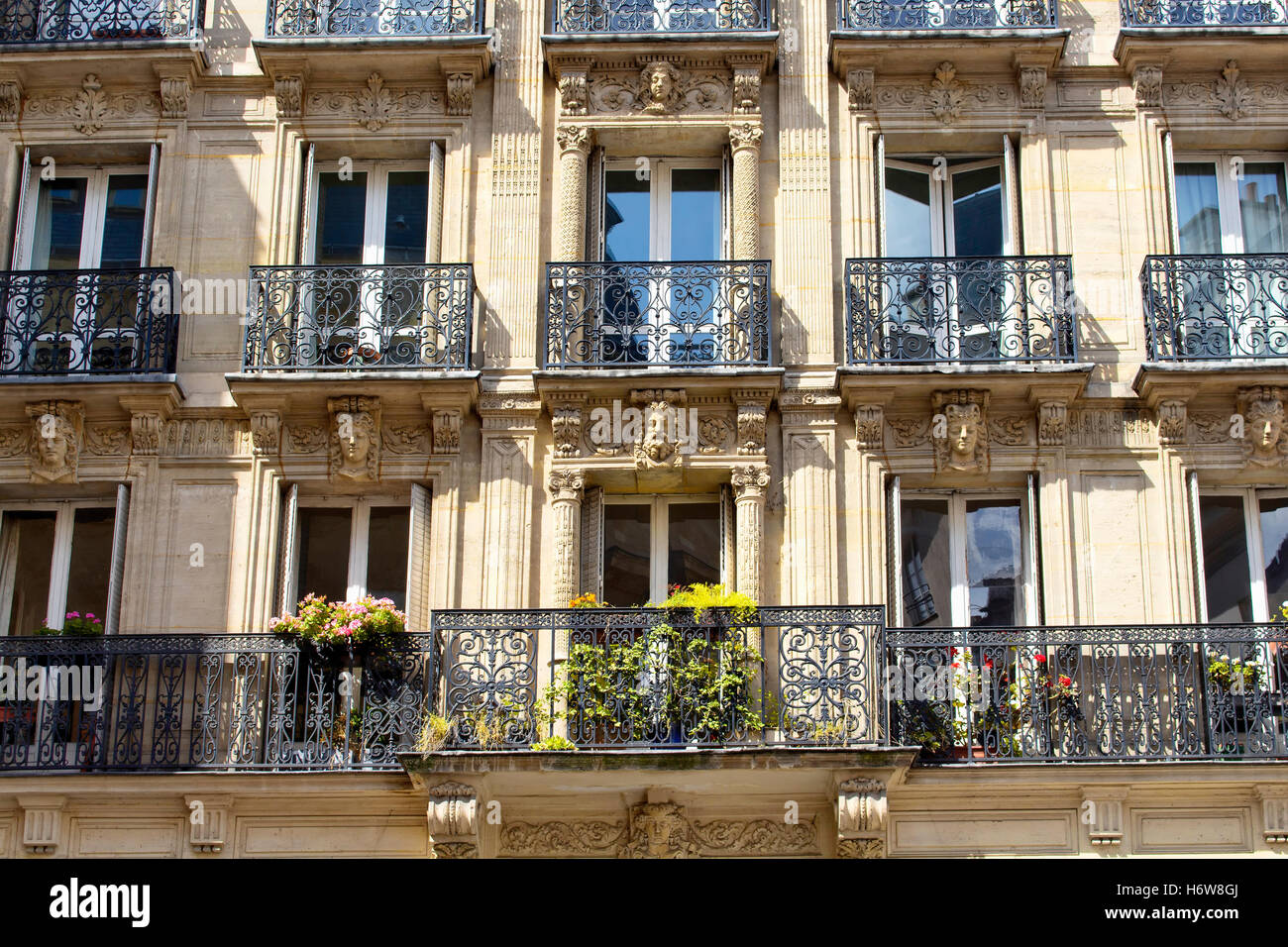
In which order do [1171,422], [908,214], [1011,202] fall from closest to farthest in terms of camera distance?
[1171,422], [1011,202], [908,214]

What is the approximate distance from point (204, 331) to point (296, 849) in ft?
15.1

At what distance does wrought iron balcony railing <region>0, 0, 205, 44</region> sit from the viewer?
17.5 metres

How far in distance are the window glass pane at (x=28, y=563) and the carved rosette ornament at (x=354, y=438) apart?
256 cm

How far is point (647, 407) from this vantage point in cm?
1619

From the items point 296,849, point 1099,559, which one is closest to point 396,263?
point 296,849

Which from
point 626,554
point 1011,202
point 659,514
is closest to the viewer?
point 626,554

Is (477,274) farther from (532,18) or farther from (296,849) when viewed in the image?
(296,849)

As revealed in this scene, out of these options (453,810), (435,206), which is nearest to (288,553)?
(453,810)

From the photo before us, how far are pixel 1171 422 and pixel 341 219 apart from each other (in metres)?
7.43

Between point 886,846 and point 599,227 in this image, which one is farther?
point 599,227

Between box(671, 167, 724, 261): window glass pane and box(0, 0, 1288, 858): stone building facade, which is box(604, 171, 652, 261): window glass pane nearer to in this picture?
box(0, 0, 1288, 858): stone building facade

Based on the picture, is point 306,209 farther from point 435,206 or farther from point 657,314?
point 657,314

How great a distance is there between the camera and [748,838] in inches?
590

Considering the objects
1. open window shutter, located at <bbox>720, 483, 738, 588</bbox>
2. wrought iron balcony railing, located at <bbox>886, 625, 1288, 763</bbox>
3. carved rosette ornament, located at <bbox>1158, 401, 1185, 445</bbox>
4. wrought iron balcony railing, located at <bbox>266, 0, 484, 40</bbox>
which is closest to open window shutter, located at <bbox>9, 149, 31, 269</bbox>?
wrought iron balcony railing, located at <bbox>266, 0, 484, 40</bbox>
